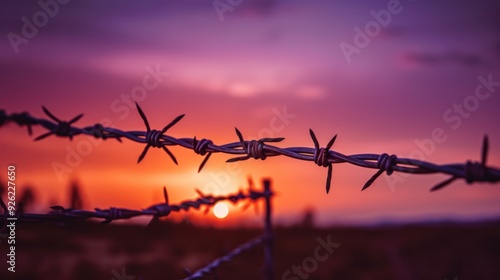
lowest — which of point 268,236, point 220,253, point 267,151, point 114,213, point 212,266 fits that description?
point 220,253

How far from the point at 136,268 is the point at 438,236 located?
14.5 meters

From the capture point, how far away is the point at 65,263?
1541cm

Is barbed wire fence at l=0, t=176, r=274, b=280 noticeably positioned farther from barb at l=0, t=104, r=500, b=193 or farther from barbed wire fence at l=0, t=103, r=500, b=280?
barb at l=0, t=104, r=500, b=193

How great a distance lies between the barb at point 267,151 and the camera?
3.59 ft

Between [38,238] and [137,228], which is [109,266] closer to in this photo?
[38,238]

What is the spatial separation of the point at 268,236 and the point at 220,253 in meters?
8.03

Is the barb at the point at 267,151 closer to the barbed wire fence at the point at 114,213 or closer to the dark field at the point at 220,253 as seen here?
the barbed wire fence at the point at 114,213

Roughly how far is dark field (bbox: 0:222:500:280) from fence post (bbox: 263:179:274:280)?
22.1 feet

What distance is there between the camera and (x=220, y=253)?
35.5 feet

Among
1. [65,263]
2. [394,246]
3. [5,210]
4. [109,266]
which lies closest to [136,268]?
[109,266]

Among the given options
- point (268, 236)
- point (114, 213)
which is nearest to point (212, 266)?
point (114, 213)

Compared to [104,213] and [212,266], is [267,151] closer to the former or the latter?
[104,213]

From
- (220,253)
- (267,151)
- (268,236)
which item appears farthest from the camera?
(220,253)

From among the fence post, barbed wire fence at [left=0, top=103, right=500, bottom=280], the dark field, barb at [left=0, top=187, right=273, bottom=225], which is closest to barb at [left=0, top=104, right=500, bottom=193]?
barbed wire fence at [left=0, top=103, right=500, bottom=280]
